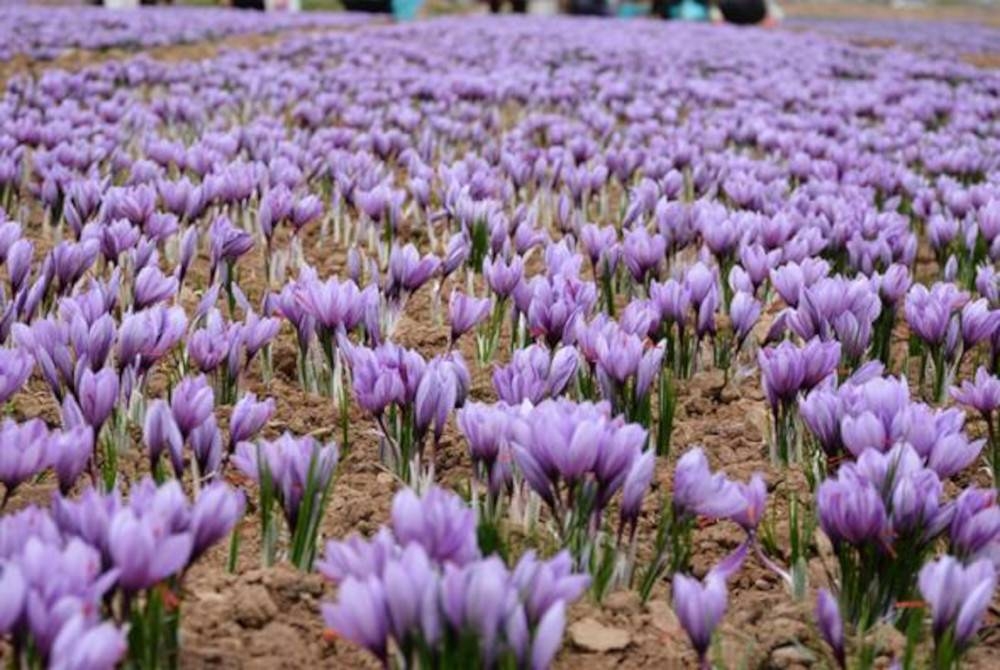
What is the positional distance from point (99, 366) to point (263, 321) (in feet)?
1.84

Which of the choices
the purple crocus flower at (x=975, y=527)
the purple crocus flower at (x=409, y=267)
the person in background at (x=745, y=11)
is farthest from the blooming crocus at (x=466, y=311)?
the person in background at (x=745, y=11)

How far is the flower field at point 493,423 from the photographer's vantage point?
183 cm

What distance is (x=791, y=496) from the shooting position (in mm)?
3020

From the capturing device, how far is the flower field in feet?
5.99

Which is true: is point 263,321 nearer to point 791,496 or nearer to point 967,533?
point 791,496

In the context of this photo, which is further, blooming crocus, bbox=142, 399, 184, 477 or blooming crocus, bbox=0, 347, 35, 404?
blooming crocus, bbox=0, 347, 35, 404

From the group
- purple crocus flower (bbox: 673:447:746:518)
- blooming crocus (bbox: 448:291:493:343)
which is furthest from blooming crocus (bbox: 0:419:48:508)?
blooming crocus (bbox: 448:291:493:343)

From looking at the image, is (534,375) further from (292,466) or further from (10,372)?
(10,372)

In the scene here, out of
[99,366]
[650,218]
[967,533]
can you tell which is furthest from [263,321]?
[650,218]

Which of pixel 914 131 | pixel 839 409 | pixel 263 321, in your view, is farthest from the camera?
pixel 914 131

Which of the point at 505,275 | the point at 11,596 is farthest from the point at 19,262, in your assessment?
the point at 11,596

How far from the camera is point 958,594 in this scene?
190 centimetres

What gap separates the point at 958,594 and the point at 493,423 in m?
1.02

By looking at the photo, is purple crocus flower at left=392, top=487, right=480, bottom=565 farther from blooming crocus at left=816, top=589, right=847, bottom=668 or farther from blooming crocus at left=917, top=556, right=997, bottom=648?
blooming crocus at left=917, top=556, right=997, bottom=648
